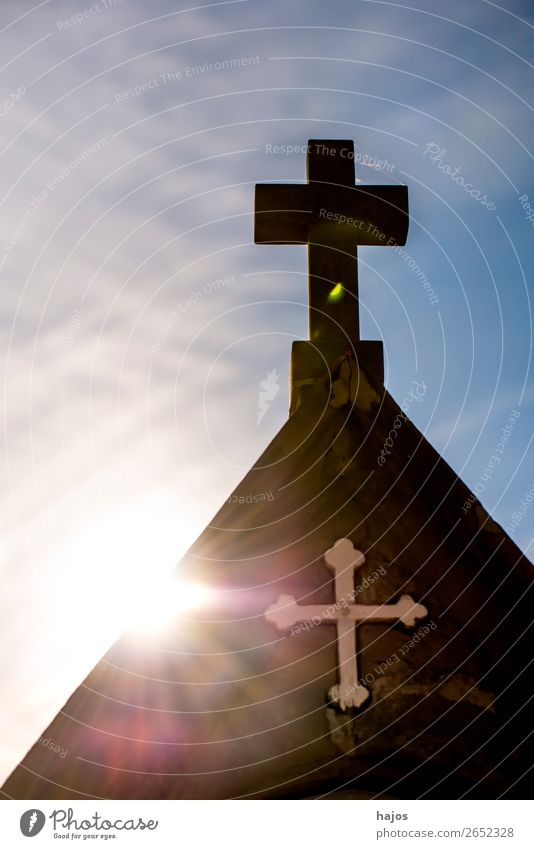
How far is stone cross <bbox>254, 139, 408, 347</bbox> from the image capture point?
Answer: 605 cm

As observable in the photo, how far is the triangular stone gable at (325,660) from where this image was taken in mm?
4398

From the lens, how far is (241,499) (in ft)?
16.8

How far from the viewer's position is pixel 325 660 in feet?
15.6

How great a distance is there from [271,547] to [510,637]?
1.45 m
